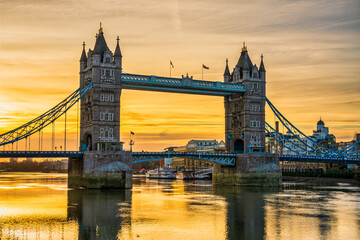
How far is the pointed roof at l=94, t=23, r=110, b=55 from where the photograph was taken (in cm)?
7999

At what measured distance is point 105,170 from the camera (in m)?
75.2

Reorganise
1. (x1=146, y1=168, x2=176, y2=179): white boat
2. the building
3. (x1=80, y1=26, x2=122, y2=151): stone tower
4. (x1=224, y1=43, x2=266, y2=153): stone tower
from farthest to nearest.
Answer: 1. the building
2. (x1=146, y1=168, x2=176, y2=179): white boat
3. (x1=224, y1=43, x2=266, y2=153): stone tower
4. (x1=80, y1=26, x2=122, y2=151): stone tower

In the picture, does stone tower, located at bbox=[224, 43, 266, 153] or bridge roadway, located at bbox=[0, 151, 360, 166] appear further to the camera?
stone tower, located at bbox=[224, 43, 266, 153]

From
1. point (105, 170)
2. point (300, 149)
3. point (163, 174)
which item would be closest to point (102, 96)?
point (105, 170)

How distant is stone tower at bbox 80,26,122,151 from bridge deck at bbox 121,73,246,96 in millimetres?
2449

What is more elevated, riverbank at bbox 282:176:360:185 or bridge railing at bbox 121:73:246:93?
bridge railing at bbox 121:73:246:93

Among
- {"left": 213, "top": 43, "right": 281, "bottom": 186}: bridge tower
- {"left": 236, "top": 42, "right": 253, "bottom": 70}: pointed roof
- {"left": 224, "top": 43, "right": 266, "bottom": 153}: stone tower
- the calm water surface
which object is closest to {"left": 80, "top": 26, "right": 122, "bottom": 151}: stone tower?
the calm water surface

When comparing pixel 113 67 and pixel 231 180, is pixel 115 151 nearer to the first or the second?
pixel 113 67

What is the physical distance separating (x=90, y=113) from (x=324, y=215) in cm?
4565

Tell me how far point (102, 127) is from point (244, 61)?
3419 centimetres

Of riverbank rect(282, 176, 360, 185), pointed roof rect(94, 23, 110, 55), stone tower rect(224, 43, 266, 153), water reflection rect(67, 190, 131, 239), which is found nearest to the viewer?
water reflection rect(67, 190, 131, 239)

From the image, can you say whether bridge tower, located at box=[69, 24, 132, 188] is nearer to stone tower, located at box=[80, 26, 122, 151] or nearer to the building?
stone tower, located at box=[80, 26, 122, 151]

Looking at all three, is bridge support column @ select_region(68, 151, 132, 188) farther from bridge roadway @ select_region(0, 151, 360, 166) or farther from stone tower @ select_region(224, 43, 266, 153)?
stone tower @ select_region(224, 43, 266, 153)

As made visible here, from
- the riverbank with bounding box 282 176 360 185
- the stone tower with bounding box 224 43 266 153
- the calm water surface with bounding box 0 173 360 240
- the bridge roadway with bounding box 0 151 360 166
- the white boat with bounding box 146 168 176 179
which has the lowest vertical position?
the calm water surface with bounding box 0 173 360 240
